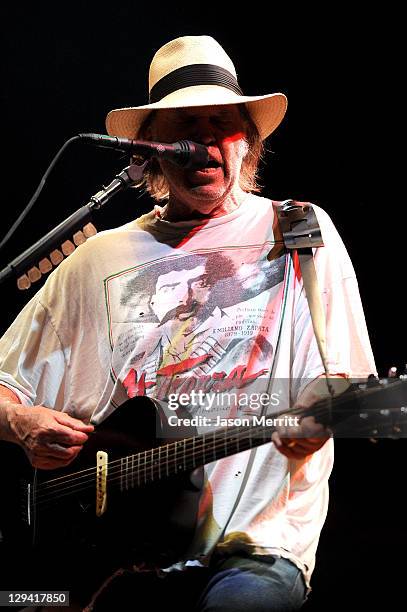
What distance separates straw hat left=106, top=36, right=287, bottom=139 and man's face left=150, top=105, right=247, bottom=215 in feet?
0.16

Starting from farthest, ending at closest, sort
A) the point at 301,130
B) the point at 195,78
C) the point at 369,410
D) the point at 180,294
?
the point at 301,130 < the point at 195,78 < the point at 180,294 < the point at 369,410

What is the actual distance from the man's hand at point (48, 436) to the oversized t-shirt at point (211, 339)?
0.18 meters

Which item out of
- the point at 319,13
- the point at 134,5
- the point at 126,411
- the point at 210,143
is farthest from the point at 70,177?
the point at 126,411

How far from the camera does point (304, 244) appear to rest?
215cm

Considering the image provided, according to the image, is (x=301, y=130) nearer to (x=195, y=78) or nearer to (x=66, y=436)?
(x=195, y=78)

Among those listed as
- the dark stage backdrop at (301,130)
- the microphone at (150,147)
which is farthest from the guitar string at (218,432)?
the microphone at (150,147)

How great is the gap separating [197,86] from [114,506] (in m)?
1.22

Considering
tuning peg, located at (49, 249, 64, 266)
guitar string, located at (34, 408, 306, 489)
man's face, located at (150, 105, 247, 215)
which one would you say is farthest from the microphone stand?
guitar string, located at (34, 408, 306, 489)

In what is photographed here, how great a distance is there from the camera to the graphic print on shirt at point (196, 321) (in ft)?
6.83

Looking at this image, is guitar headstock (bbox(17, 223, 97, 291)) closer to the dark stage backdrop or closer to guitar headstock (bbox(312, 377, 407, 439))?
the dark stage backdrop

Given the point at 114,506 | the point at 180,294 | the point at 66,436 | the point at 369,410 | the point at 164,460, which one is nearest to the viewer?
the point at 369,410

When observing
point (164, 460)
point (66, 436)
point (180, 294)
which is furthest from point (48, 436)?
point (180, 294)

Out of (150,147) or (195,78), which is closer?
(150,147)

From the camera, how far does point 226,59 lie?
249 centimetres
